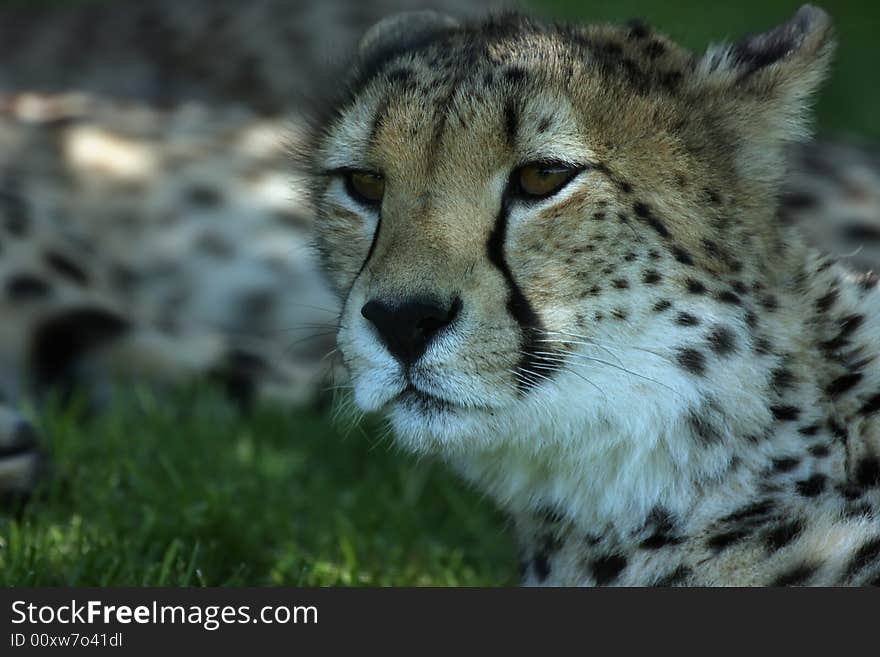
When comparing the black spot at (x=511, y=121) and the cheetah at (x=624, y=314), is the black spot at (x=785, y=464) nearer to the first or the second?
the cheetah at (x=624, y=314)

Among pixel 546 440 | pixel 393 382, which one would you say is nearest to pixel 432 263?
pixel 393 382

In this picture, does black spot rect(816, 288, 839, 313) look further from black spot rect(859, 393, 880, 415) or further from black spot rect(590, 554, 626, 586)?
black spot rect(590, 554, 626, 586)

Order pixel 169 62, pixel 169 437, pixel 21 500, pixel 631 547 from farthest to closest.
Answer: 1. pixel 169 62
2. pixel 169 437
3. pixel 21 500
4. pixel 631 547

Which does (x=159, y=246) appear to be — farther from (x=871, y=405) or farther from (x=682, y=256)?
(x=871, y=405)

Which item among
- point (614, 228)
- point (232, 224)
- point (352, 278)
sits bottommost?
point (232, 224)

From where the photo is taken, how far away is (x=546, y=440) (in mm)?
2521

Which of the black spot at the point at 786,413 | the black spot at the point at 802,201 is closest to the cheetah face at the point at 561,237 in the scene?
the black spot at the point at 786,413

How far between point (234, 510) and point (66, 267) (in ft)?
4.77

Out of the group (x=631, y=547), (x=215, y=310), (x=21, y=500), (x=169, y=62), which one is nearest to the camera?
(x=631, y=547)

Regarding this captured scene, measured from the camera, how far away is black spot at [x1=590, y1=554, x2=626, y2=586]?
8.37 feet

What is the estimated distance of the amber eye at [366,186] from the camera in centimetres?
261

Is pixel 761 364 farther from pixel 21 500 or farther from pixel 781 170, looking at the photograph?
pixel 21 500

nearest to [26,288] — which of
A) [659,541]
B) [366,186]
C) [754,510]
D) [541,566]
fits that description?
[366,186]

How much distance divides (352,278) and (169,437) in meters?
1.27
